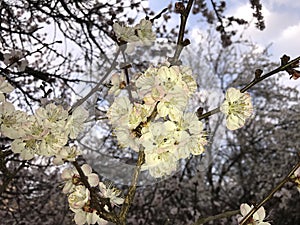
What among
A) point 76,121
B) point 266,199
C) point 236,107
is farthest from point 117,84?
point 266,199

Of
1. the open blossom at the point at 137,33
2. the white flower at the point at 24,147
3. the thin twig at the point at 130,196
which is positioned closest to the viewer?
the thin twig at the point at 130,196

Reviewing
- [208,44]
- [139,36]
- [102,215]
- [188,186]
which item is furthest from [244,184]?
[102,215]

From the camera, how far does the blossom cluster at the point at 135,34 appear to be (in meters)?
0.91

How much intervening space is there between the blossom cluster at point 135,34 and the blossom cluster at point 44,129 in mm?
218

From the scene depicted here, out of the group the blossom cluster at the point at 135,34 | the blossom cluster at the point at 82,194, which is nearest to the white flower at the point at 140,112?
the blossom cluster at the point at 82,194

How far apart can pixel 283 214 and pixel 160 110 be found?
11.5 feet

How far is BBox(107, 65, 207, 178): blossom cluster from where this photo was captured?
2.09ft

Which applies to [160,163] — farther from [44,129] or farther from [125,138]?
[44,129]

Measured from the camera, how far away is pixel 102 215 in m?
0.60

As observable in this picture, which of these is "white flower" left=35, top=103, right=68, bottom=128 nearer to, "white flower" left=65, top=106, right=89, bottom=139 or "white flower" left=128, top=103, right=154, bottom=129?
"white flower" left=65, top=106, right=89, bottom=139

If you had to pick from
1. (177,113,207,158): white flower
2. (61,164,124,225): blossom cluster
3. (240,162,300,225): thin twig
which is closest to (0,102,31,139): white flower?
(61,164,124,225): blossom cluster

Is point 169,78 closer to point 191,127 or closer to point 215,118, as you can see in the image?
point 191,127

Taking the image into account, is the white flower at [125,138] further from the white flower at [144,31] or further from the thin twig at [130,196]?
the white flower at [144,31]

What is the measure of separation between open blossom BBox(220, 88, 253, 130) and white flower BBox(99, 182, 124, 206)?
21cm
